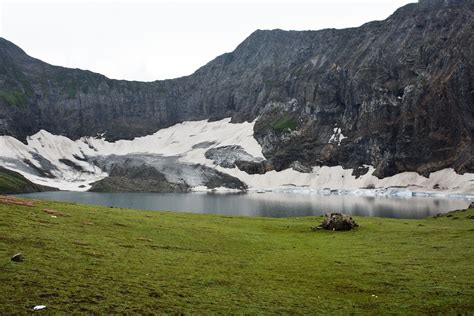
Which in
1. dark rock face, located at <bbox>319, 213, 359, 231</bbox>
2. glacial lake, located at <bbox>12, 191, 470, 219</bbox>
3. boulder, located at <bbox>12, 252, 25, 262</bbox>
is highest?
boulder, located at <bbox>12, 252, 25, 262</bbox>

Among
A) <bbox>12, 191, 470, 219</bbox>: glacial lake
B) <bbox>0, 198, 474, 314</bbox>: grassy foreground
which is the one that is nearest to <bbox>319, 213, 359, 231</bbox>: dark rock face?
<bbox>0, 198, 474, 314</bbox>: grassy foreground

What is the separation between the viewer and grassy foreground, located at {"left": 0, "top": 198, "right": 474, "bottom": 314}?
18.3 m

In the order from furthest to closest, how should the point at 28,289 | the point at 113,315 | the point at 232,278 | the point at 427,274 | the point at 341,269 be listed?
the point at 341,269, the point at 427,274, the point at 232,278, the point at 28,289, the point at 113,315

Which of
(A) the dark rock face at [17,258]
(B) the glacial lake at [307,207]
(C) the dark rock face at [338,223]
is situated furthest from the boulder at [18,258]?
(B) the glacial lake at [307,207]

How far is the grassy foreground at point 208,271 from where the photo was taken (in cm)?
1834

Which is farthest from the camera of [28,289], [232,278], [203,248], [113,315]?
[203,248]

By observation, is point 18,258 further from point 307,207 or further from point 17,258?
point 307,207

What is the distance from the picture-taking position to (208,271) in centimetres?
2562

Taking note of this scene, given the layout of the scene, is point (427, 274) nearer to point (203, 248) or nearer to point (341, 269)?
point (341, 269)

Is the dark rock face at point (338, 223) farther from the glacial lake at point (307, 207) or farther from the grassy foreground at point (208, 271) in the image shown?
the glacial lake at point (307, 207)

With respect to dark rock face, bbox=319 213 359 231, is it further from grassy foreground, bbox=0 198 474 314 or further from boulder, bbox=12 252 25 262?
boulder, bbox=12 252 25 262

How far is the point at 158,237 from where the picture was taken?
3706cm

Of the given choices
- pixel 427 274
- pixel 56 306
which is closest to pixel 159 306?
pixel 56 306

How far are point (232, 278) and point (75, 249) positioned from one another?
9.40m
